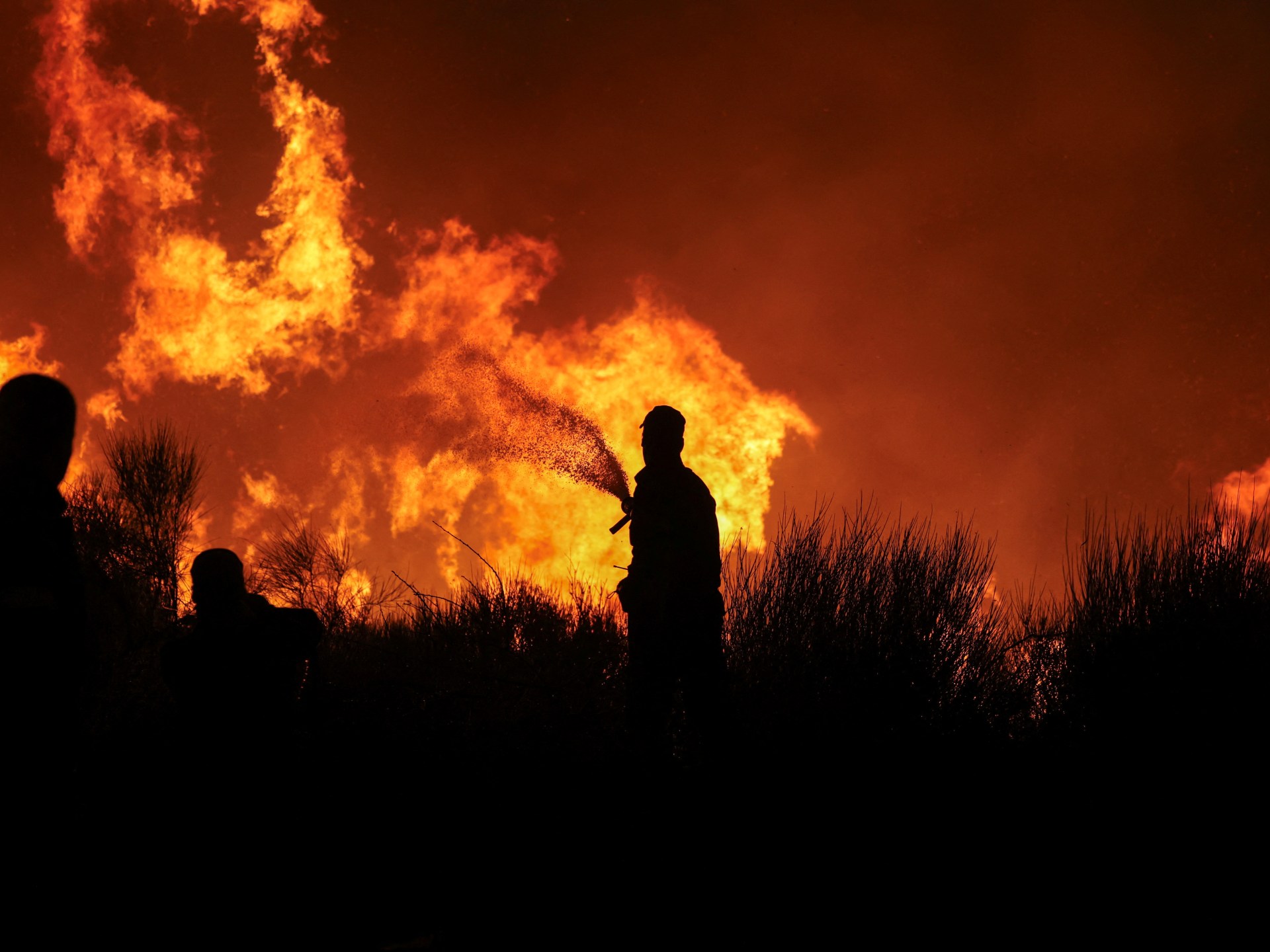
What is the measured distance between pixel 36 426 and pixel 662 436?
9.97 ft

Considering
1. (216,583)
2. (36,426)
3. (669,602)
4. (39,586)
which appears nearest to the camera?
(39,586)

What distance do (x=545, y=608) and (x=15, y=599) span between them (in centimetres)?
920

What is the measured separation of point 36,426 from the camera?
247 cm

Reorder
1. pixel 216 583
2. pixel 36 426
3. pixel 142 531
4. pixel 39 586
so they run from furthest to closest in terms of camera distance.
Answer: pixel 142 531, pixel 216 583, pixel 36 426, pixel 39 586

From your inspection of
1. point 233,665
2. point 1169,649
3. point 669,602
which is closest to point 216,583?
point 233,665

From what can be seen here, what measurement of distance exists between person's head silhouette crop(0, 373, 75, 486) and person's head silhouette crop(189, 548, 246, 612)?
0.97m

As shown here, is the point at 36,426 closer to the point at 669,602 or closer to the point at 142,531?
the point at 669,602

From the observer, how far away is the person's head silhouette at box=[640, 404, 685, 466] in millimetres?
4715

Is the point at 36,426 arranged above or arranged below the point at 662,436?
below

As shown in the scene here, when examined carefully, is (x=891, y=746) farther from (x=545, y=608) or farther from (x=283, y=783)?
(x=545, y=608)

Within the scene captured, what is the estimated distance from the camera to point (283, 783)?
10.5ft

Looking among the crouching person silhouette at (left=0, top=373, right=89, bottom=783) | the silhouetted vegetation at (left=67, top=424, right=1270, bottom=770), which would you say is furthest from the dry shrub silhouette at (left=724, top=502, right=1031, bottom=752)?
the crouching person silhouette at (left=0, top=373, right=89, bottom=783)

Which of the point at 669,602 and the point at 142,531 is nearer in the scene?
the point at 669,602

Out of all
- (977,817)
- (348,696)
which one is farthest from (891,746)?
(348,696)
